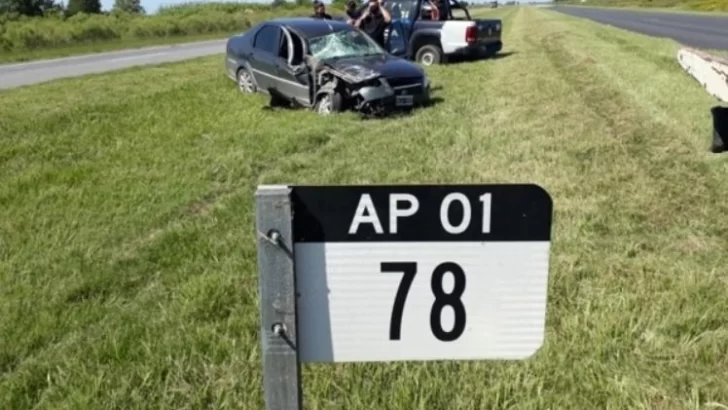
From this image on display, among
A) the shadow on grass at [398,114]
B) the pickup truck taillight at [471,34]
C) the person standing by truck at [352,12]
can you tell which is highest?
the person standing by truck at [352,12]

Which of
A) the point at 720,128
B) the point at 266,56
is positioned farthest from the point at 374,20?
the point at 720,128

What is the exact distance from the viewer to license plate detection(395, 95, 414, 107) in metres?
9.67

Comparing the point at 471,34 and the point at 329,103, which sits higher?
the point at 471,34

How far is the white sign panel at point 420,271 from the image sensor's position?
1.32 m

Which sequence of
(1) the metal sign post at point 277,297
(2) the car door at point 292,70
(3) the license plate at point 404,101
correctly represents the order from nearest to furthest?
(1) the metal sign post at point 277,297, (3) the license plate at point 404,101, (2) the car door at point 292,70

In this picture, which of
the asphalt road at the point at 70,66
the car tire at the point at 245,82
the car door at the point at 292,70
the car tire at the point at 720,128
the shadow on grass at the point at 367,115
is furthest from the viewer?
the asphalt road at the point at 70,66

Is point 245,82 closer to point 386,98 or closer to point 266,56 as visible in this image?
point 266,56

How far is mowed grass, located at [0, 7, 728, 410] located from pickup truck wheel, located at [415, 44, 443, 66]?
19.6 ft

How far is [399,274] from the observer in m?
1.38

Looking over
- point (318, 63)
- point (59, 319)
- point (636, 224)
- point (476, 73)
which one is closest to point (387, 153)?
point (636, 224)

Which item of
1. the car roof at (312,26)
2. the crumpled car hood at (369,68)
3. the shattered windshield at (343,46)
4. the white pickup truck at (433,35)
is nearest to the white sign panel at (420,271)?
the crumpled car hood at (369,68)

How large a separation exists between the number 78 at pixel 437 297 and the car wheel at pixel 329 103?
331 inches

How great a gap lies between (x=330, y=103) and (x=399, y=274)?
8.54m

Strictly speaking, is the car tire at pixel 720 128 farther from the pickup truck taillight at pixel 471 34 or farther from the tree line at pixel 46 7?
the tree line at pixel 46 7
